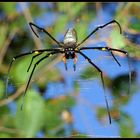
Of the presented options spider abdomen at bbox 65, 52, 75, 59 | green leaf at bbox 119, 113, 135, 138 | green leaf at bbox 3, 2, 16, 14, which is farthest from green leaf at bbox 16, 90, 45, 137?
spider abdomen at bbox 65, 52, 75, 59

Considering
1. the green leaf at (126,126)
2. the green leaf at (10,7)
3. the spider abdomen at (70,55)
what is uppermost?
the green leaf at (10,7)

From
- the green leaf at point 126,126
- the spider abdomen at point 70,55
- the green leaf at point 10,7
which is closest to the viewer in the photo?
the spider abdomen at point 70,55

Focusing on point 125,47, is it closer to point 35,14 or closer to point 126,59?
point 126,59

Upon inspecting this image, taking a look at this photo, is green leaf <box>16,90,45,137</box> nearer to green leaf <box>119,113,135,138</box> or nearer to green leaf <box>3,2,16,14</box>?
green leaf <box>119,113,135,138</box>

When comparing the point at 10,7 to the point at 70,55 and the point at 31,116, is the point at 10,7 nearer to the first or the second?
the point at 31,116

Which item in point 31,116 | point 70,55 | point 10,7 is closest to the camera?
point 70,55

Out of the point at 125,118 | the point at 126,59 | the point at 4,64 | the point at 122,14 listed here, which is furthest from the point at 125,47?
the point at 4,64

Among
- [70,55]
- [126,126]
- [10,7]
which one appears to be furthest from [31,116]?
[70,55]

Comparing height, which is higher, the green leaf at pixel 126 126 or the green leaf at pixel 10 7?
the green leaf at pixel 10 7

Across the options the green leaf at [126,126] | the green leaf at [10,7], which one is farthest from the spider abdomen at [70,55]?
the green leaf at [10,7]

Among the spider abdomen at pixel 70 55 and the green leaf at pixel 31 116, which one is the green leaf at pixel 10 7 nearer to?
the green leaf at pixel 31 116
